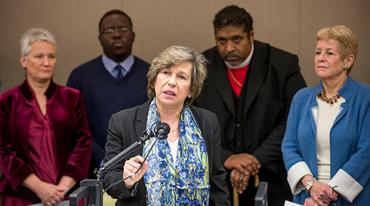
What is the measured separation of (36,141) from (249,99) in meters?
→ 1.31

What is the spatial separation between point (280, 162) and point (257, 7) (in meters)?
1.66

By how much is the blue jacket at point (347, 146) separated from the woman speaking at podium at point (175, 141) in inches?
29.5

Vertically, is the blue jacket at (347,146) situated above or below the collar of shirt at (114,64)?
below

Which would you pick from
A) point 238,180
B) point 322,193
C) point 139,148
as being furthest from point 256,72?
point 139,148

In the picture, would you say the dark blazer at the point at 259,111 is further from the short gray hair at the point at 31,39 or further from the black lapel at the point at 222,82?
the short gray hair at the point at 31,39

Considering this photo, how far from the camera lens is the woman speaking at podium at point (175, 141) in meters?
3.53

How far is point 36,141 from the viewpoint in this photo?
183 inches

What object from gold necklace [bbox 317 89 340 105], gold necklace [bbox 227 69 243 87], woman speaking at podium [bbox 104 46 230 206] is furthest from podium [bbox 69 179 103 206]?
gold necklace [bbox 227 69 243 87]

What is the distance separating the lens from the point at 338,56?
14.2 feet

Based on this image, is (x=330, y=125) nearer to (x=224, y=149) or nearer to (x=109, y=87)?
(x=224, y=149)

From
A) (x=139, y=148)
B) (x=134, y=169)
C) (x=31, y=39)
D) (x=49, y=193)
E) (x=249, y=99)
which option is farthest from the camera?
(x=249, y=99)

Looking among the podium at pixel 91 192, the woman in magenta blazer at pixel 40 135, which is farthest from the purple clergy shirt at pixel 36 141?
the podium at pixel 91 192

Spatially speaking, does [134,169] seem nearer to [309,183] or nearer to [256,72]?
[309,183]

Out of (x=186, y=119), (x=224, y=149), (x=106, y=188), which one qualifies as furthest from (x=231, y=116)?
(x=106, y=188)
